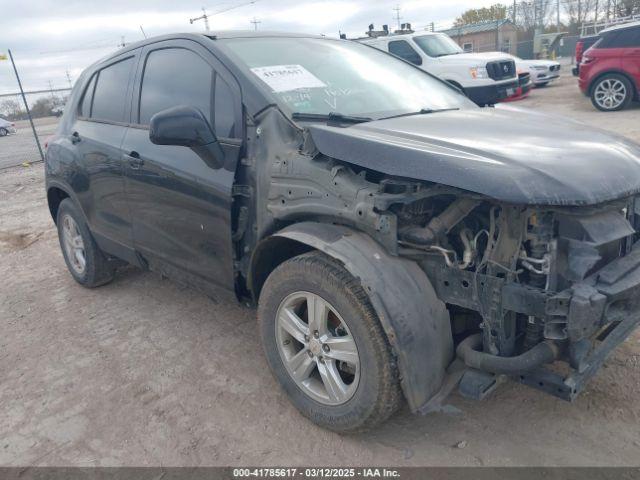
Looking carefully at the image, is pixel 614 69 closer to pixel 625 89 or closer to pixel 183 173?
pixel 625 89

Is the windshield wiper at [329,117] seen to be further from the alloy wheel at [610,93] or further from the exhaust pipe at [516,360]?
the alloy wheel at [610,93]

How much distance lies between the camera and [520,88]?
13344mm

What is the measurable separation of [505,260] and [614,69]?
1152 cm

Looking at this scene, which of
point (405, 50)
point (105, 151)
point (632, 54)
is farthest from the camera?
point (405, 50)

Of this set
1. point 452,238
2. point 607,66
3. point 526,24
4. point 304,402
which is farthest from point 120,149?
point 526,24

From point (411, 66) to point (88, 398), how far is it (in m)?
3.14

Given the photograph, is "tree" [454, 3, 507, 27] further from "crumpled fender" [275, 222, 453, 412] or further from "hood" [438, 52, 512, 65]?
"crumpled fender" [275, 222, 453, 412]

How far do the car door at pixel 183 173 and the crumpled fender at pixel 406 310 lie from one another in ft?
2.83

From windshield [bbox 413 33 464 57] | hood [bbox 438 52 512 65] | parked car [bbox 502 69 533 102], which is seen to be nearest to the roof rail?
parked car [bbox 502 69 533 102]

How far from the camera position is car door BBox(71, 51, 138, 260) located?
376 centimetres

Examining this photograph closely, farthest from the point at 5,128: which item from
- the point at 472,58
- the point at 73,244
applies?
the point at 73,244

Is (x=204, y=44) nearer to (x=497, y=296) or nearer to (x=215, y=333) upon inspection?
(x=215, y=333)

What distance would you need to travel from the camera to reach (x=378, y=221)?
2277mm

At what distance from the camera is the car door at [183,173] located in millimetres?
2934
